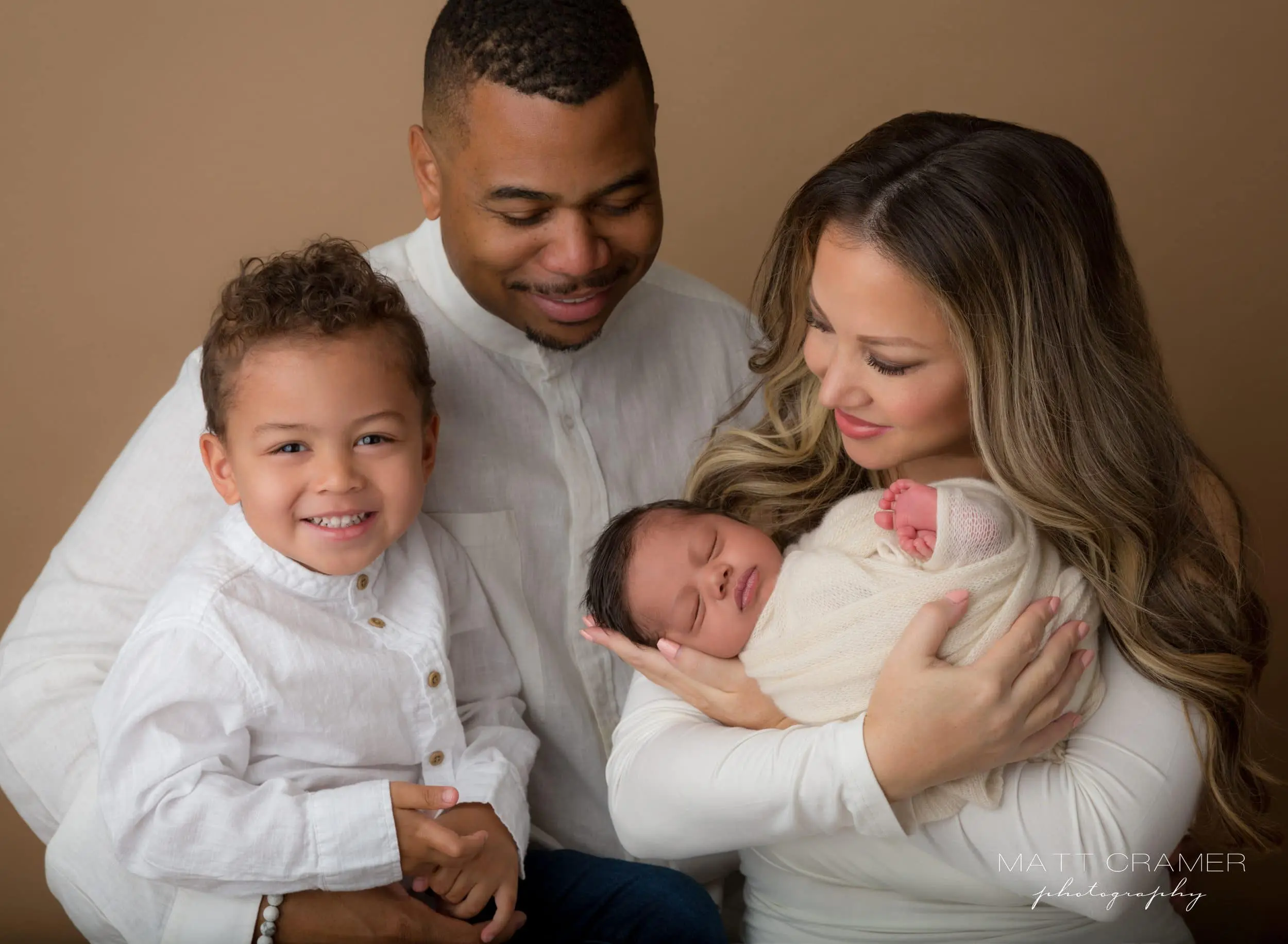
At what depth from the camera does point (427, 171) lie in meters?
2.26

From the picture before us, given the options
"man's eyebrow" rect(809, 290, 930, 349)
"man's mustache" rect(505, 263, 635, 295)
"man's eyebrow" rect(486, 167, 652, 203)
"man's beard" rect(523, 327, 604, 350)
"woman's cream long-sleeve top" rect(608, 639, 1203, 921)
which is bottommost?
"woman's cream long-sleeve top" rect(608, 639, 1203, 921)

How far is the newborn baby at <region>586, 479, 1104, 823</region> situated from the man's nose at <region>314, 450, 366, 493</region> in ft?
1.39

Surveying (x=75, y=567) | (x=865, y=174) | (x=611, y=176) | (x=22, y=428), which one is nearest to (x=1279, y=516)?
(x=865, y=174)

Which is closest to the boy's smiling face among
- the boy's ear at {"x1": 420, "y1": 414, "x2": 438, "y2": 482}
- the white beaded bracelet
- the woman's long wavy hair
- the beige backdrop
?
the boy's ear at {"x1": 420, "y1": 414, "x2": 438, "y2": 482}

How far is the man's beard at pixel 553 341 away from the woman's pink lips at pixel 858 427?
502 mm

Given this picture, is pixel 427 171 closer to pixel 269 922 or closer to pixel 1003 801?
pixel 269 922

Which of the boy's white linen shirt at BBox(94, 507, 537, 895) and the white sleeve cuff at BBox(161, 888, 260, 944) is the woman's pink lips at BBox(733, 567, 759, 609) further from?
the white sleeve cuff at BBox(161, 888, 260, 944)

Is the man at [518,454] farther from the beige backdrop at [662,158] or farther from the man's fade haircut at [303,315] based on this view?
the beige backdrop at [662,158]

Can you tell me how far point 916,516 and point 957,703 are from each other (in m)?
0.27

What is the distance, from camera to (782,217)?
84.8 inches

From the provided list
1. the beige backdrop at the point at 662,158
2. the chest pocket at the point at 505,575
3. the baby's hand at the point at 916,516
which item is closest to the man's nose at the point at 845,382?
the baby's hand at the point at 916,516

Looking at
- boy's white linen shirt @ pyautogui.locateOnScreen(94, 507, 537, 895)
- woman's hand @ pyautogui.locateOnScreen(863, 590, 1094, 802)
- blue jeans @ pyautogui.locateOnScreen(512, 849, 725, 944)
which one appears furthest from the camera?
blue jeans @ pyautogui.locateOnScreen(512, 849, 725, 944)

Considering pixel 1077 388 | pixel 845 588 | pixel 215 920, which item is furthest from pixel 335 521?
pixel 1077 388

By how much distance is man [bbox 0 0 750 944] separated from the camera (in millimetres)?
2010
